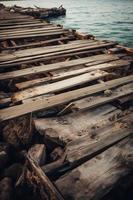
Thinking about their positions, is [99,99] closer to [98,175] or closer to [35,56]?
[98,175]

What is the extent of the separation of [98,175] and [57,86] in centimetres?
212

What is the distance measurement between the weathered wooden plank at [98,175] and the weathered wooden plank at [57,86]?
1.72 m

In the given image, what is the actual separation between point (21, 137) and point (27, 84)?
4.21 feet

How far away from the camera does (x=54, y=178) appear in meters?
2.55

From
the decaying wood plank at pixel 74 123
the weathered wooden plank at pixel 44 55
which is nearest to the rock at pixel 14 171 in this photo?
the decaying wood plank at pixel 74 123

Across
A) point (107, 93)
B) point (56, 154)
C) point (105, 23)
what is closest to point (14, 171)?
point (56, 154)

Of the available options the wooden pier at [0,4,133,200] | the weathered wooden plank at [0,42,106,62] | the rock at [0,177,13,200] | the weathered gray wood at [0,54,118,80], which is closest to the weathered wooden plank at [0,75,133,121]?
the wooden pier at [0,4,133,200]

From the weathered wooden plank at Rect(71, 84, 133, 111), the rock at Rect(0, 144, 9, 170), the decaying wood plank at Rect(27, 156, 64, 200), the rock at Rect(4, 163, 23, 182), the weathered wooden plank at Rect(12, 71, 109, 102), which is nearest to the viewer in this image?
the decaying wood plank at Rect(27, 156, 64, 200)

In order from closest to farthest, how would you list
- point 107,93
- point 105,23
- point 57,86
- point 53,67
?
point 107,93, point 57,86, point 53,67, point 105,23

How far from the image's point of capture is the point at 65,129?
317cm

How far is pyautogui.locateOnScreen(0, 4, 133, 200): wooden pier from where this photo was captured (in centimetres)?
242

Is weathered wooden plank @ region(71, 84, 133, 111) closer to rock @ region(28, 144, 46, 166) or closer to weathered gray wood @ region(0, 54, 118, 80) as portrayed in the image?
rock @ region(28, 144, 46, 166)

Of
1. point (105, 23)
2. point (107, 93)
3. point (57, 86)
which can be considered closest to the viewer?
point (107, 93)

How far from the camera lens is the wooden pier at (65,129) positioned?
2.42 m
